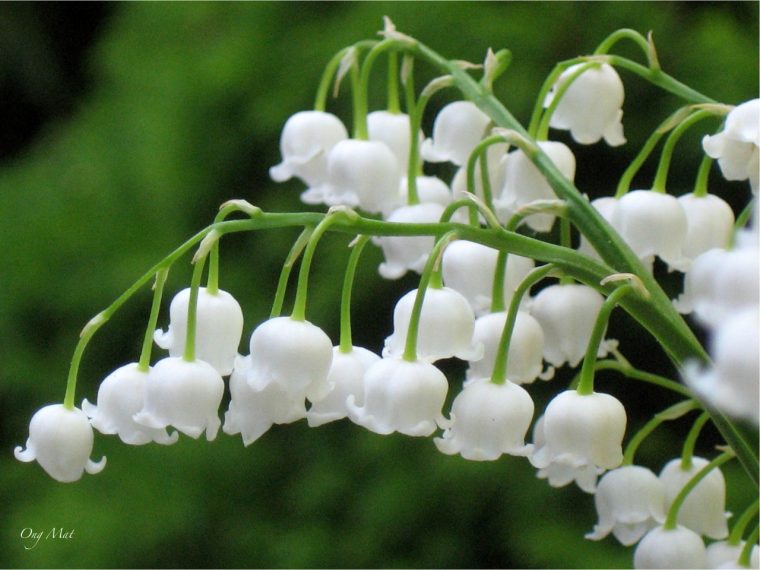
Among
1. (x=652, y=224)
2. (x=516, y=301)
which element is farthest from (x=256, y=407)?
(x=652, y=224)

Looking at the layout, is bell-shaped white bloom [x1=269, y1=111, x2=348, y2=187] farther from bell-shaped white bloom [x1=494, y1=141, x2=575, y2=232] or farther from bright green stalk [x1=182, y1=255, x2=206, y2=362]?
bright green stalk [x1=182, y1=255, x2=206, y2=362]

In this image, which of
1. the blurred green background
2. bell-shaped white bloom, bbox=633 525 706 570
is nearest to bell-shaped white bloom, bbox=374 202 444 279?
bell-shaped white bloom, bbox=633 525 706 570

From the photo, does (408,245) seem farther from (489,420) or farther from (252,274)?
(252,274)

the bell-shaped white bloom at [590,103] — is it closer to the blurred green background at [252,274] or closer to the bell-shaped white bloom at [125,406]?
the bell-shaped white bloom at [125,406]

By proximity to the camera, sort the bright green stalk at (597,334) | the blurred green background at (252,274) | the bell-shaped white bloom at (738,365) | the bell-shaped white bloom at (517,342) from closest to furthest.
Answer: the bell-shaped white bloom at (738,365), the bright green stalk at (597,334), the bell-shaped white bloom at (517,342), the blurred green background at (252,274)

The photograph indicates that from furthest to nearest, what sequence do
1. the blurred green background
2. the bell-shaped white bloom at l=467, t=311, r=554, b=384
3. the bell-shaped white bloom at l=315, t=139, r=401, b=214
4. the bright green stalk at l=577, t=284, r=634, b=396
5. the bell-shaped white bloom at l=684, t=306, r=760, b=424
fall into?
the blurred green background
the bell-shaped white bloom at l=315, t=139, r=401, b=214
the bell-shaped white bloom at l=467, t=311, r=554, b=384
the bright green stalk at l=577, t=284, r=634, b=396
the bell-shaped white bloom at l=684, t=306, r=760, b=424

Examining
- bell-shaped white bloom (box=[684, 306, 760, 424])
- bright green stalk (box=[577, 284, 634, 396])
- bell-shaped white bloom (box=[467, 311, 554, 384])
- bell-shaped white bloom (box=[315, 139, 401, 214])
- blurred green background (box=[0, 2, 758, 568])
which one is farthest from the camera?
blurred green background (box=[0, 2, 758, 568])

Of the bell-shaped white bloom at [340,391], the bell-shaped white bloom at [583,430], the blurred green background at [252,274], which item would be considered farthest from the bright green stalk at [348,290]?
the blurred green background at [252,274]
